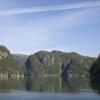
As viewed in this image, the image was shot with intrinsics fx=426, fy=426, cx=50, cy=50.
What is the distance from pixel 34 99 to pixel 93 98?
13049mm

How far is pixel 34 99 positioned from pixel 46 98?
377cm

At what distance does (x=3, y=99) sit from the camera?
3725 inches

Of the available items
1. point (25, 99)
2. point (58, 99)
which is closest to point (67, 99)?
point (58, 99)

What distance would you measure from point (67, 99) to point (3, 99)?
1420 cm

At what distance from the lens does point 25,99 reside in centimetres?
9450

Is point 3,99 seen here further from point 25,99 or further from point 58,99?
point 58,99

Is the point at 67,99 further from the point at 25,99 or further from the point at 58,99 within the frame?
the point at 25,99

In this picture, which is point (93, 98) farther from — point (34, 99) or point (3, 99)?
point (3, 99)

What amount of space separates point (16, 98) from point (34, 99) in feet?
17.0

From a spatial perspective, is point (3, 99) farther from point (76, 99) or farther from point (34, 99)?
point (76, 99)

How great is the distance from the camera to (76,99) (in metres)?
92.8

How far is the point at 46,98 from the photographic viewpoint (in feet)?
319

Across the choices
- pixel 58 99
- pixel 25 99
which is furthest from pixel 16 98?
pixel 58 99

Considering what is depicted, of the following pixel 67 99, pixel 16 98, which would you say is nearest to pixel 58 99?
pixel 67 99
